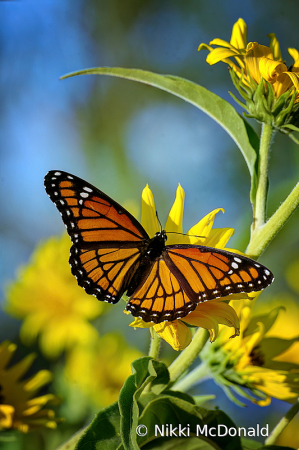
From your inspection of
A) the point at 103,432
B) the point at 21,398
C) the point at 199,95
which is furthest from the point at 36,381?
the point at 199,95

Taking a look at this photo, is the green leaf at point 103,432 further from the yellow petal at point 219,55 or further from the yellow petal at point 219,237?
the yellow petal at point 219,55

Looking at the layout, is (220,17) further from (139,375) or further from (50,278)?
(139,375)

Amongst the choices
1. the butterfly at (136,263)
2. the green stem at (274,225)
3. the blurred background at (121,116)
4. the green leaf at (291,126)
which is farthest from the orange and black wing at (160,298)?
the blurred background at (121,116)

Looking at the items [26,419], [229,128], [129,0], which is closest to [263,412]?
[26,419]

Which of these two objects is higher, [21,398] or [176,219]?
[176,219]

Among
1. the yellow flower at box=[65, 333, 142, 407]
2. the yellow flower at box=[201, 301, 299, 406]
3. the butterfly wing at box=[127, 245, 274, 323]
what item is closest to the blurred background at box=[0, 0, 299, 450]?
the yellow flower at box=[65, 333, 142, 407]

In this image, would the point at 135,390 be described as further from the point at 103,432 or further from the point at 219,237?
the point at 219,237
